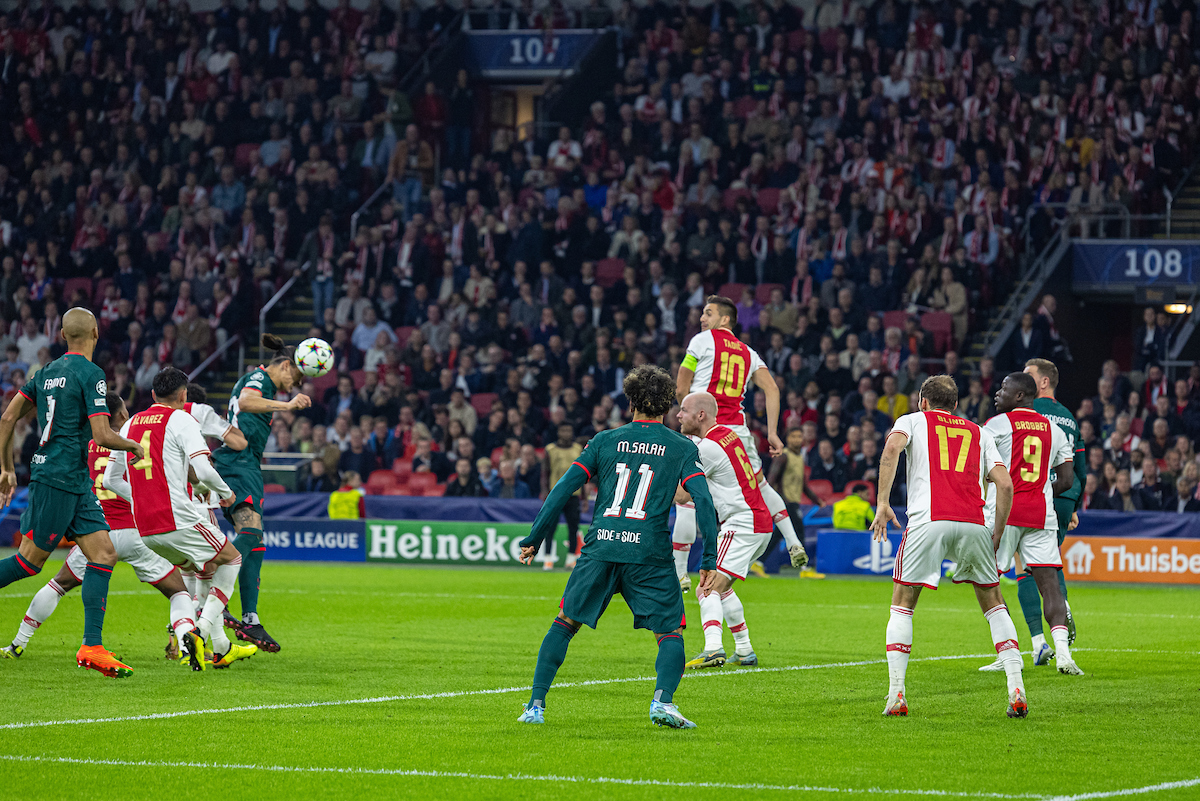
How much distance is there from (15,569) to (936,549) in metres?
6.71

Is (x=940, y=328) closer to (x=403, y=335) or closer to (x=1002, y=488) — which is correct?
(x=403, y=335)

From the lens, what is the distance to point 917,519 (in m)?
9.22

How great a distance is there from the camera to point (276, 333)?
1188 inches

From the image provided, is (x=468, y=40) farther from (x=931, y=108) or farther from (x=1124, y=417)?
(x=1124, y=417)

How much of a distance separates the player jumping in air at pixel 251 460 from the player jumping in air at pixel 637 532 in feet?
14.3

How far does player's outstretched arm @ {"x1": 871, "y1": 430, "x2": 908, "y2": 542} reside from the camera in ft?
29.3

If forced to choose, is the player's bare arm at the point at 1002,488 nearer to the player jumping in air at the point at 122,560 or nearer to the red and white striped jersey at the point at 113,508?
the player jumping in air at the point at 122,560

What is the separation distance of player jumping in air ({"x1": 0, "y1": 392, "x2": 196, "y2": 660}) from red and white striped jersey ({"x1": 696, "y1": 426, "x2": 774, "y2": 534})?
391 centimetres

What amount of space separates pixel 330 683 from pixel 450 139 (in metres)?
23.0

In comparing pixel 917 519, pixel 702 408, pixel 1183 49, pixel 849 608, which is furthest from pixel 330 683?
pixel 1183 49

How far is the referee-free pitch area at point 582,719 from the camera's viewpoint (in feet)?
22.9

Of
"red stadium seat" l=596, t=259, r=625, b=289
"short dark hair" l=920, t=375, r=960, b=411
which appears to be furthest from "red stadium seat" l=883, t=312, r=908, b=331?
"short dark hair" l=920, t=375, r=960, b=411

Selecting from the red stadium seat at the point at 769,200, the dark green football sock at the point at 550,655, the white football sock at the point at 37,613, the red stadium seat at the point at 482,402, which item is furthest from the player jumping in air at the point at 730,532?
the red stadium seat at the point at 769,200

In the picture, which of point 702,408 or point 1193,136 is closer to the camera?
point 702,408
